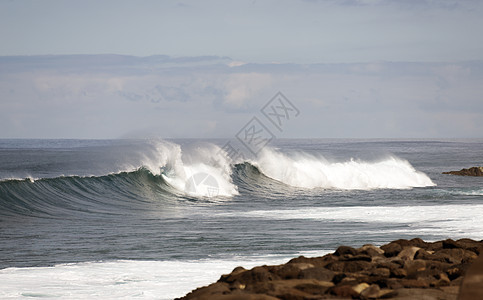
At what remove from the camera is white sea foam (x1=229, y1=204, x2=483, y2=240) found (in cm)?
1256

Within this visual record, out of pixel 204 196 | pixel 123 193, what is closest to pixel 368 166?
pixel 204 196

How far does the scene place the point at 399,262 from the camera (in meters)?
5.80

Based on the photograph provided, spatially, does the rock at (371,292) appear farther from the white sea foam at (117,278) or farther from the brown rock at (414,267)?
the white sea foam at (117,278)

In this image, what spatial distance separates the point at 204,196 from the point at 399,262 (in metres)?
18.3

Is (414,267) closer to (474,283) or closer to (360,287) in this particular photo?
(360,287)

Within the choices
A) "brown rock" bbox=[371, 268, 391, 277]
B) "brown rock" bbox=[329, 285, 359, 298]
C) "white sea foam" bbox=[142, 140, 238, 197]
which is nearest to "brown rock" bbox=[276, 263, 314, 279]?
"brown rock" bbox=[371, 268, 391, 277]

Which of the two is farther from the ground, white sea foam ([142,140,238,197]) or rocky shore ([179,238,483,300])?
white sea foam ([142,140,238,197])

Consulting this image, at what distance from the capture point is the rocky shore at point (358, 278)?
4715 mm

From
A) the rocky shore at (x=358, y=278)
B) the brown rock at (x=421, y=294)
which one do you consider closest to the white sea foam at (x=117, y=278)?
the rocky shore at (x=358, y=278)

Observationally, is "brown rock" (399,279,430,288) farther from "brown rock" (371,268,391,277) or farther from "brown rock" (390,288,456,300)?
"brown rock" (371,268,391,277)

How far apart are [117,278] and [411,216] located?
362 inches

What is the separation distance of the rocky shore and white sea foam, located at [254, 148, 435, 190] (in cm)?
2394

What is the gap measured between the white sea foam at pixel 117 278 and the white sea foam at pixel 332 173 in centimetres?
2131

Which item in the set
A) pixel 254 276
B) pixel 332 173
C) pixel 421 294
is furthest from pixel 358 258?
pixel 332 173
